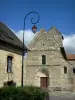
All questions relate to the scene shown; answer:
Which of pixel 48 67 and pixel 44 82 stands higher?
pixel 48 67

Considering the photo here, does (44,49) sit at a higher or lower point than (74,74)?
higher

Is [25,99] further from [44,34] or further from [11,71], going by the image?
[44,34]

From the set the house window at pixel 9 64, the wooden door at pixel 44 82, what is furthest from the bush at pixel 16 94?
the wooden door at pixel 44 82

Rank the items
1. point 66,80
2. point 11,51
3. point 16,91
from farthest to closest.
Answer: point 66,80, point 11,51, point 16,91

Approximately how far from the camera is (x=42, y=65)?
4153 centimetres

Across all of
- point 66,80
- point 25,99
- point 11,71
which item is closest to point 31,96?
point 25,99

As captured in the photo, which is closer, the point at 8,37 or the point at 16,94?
the point at 16,94

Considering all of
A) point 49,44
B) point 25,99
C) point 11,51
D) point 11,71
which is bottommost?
point 25,99

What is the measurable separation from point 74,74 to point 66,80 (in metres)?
2.68

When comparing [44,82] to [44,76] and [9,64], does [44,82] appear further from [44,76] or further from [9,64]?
[9,64]

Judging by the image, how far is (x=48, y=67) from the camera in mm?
41344

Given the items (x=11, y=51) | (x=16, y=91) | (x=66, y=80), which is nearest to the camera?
(x=16, y=91)

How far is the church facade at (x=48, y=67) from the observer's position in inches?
1598

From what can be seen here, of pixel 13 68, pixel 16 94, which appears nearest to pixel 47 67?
pixel 13 68
